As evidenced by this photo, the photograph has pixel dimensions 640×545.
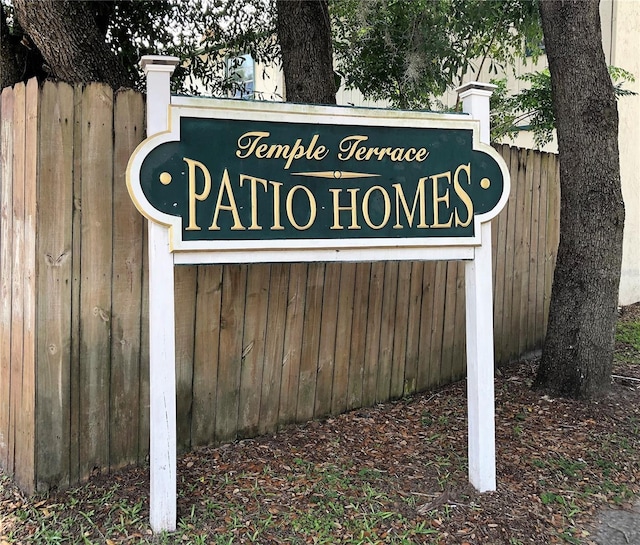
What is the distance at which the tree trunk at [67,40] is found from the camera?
4.00m

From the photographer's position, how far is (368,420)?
3902mm

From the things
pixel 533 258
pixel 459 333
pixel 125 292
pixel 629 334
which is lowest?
pixel 629 334

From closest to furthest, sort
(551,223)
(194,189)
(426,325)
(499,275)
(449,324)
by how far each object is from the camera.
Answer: (194,189) < (426,325) < (449,324) < (499,275) < (551,223)

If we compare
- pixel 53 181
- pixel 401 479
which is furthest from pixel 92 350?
pixel 401 479

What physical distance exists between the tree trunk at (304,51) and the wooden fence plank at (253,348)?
90.7 inches

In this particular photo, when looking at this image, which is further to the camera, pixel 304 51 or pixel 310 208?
pixel 304 51

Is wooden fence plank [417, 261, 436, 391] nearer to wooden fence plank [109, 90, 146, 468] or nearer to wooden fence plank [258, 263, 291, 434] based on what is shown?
wooden fence plank [258, 263, 291, 434]

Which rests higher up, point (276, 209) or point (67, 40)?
point (67, 40)

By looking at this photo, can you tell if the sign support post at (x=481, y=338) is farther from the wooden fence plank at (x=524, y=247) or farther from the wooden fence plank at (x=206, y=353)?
the wooden fence plank at (x=524, y=247)

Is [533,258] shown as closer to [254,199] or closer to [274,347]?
[274,347]

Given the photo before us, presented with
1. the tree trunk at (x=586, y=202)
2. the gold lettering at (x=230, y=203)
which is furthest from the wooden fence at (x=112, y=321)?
the tree trunk at (x=586, y=202)

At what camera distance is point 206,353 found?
337cm

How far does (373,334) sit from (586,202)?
1.75m

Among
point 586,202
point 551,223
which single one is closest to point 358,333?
point 586,202
